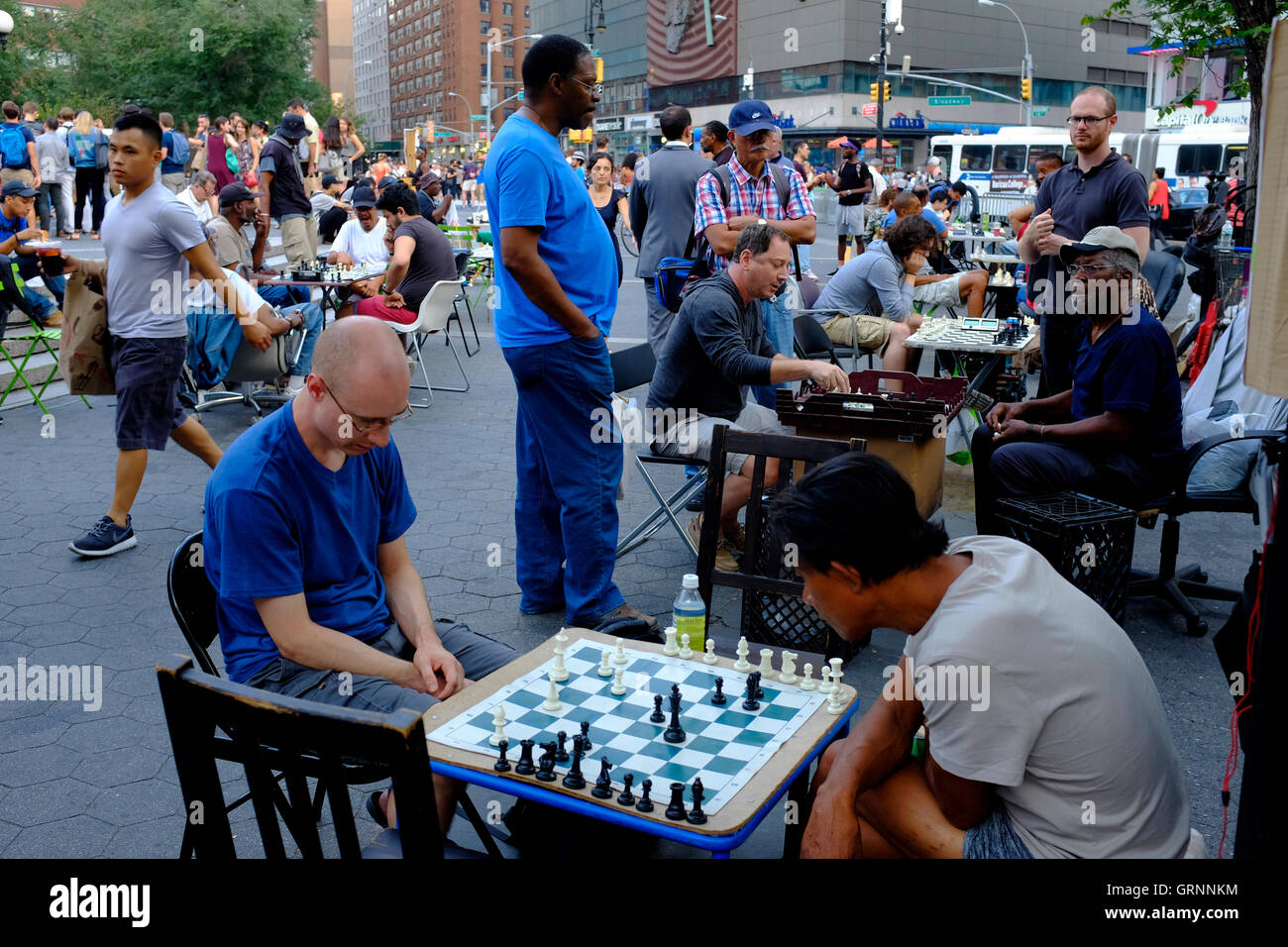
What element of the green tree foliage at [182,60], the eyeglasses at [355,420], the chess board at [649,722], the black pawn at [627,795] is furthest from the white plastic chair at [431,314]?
the green tree foliage at [182,60]

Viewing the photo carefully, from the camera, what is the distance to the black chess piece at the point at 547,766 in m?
2.13

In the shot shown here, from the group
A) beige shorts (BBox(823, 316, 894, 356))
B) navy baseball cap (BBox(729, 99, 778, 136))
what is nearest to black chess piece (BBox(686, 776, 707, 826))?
navy baseball cap (BBox(729, 99, 778, 136))

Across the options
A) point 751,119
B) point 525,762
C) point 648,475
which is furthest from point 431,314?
point 525,762

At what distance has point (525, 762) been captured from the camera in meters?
Answer: 2.16

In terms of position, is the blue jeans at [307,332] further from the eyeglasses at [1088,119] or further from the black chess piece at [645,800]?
the black chess piece at [645,800]

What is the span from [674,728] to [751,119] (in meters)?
5.44

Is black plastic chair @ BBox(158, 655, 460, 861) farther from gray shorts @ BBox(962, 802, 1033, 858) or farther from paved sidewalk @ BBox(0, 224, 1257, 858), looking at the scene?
gray shorts @ BBox(962, 802, 1033, 858)

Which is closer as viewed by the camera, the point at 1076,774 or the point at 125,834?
the point at 1076,774

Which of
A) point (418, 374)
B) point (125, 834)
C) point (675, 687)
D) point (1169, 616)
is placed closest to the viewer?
point (675, 687)

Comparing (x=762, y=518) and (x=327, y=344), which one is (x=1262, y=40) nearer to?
(x=762, y=518)

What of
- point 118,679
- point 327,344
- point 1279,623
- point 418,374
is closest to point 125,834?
point 118,679
